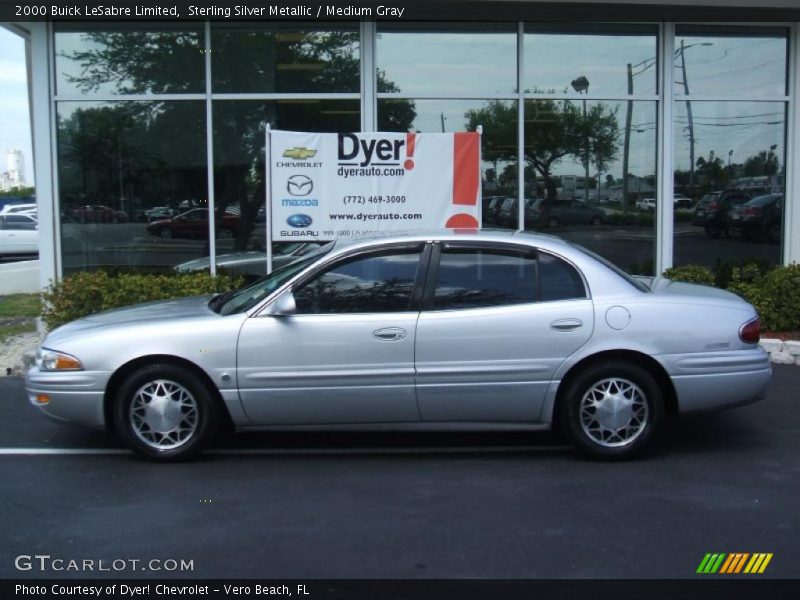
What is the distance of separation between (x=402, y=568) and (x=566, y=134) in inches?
314

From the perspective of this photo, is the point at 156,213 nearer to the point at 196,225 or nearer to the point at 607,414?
the point at 196,225

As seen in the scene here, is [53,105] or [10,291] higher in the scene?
[53,105]

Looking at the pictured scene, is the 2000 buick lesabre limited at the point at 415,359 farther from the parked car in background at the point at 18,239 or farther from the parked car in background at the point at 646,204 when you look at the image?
the parked car in background at the point at 18,239

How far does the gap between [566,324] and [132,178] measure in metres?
6.87

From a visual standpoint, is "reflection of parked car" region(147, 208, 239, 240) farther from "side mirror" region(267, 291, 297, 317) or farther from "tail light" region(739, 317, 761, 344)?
"tail light" region(739, 317, 761, 344)

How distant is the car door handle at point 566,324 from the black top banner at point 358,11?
559 centimetres

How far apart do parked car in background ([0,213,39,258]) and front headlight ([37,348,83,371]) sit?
20.2m

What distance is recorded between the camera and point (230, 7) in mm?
10703

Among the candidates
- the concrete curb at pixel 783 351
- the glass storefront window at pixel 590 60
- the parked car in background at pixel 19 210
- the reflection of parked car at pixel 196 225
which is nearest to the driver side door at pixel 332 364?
the concrete curb at pixel 783 351

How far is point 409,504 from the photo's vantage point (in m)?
5.36

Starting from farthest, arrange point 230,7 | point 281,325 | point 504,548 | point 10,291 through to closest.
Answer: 1. point 10,291
2. point 230,7
3. point 281,325
4. point 504,548
